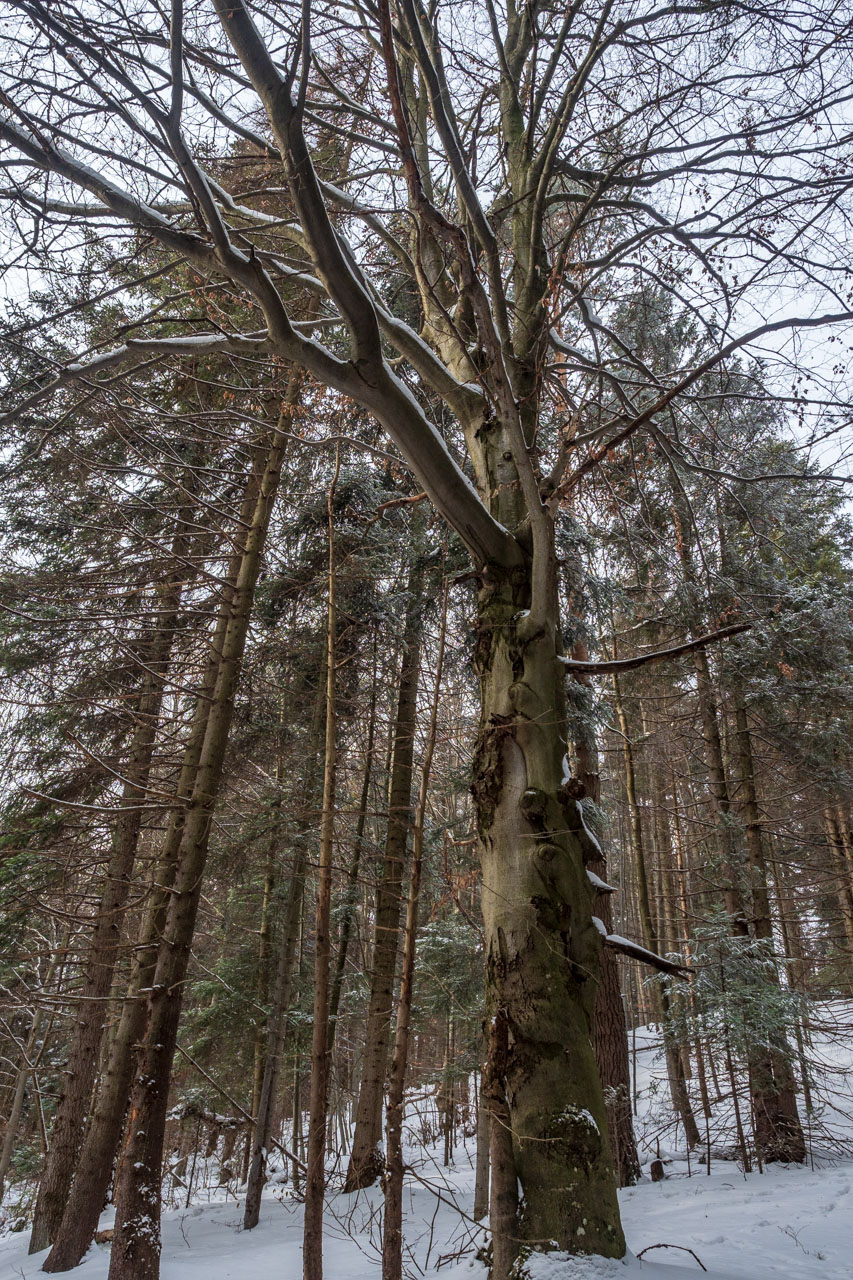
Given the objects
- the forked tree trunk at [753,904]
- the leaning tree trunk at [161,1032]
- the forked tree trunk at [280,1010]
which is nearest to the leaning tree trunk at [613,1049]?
the forked tree trunk at [753,904]

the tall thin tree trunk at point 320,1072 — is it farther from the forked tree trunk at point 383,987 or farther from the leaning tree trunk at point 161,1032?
the forked tree trunk at point 383,987

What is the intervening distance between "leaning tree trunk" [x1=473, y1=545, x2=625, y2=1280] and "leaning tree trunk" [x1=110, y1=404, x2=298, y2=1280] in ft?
6.67

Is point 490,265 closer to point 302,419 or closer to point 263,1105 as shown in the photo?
point 302,419

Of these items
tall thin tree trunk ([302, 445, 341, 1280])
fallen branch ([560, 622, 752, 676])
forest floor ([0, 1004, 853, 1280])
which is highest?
fallen branch ([560, 622, 752, 676])

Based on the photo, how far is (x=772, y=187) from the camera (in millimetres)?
4016

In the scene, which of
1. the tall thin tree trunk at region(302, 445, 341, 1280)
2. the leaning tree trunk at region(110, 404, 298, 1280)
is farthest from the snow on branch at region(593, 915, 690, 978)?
the leaning tree trunk at region(110, 404, 298, 1280)

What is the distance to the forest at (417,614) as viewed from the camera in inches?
102

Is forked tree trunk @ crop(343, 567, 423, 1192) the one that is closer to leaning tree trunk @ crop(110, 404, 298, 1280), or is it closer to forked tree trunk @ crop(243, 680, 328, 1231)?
forked tree trunk @ crop(243, 680, 328, 1231)

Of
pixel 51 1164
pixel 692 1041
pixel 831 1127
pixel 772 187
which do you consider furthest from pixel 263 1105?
pixel 772 187

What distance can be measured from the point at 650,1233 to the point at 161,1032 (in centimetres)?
348

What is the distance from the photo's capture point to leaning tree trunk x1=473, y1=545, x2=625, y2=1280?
2.09m

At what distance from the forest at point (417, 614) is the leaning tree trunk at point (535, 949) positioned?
1 cm

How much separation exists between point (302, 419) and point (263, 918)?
8.74 metres

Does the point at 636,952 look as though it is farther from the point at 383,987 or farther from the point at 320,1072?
the point at 383,987
